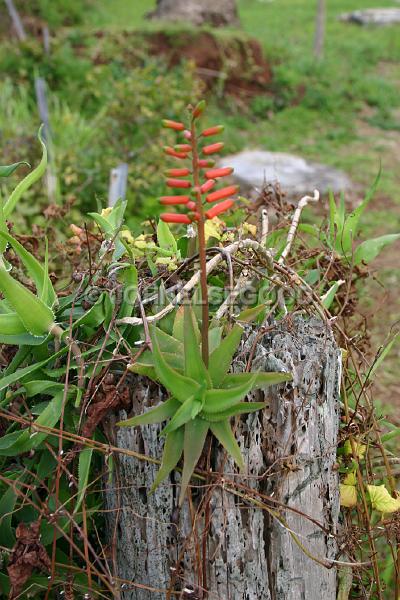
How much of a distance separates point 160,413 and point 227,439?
0.16 meters

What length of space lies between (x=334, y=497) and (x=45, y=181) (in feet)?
12.6

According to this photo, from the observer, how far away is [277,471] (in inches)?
62.4

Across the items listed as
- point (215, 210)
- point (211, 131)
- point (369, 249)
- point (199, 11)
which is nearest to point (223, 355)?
point (215, 210)

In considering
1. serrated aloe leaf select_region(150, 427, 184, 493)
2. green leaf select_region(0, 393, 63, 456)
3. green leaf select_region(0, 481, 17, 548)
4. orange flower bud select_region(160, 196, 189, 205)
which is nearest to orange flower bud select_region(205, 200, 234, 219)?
orange flower bud select_region(160, 196, 189, 205)

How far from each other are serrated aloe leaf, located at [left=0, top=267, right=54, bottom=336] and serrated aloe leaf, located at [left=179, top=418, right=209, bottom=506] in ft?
1.43

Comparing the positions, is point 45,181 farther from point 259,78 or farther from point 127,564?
point 259,78

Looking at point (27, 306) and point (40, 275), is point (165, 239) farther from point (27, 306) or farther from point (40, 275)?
point (27, 306)

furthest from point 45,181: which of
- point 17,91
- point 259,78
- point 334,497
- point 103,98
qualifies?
point 259,78

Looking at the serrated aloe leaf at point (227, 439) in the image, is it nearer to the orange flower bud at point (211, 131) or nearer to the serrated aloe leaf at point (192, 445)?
the serrated aloe leaf at point (192, 445)

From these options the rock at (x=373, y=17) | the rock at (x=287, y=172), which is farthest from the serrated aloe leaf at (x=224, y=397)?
the rock at (x=373, y=17)

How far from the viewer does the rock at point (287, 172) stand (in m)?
Result: 6.47

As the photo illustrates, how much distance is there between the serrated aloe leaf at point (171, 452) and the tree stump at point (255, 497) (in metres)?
0.11

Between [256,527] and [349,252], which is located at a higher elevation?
[349,252]

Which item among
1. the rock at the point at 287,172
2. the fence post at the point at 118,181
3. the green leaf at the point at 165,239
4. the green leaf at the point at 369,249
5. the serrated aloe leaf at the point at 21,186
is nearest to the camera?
the serrated aloe leaf at the point at 21,186
